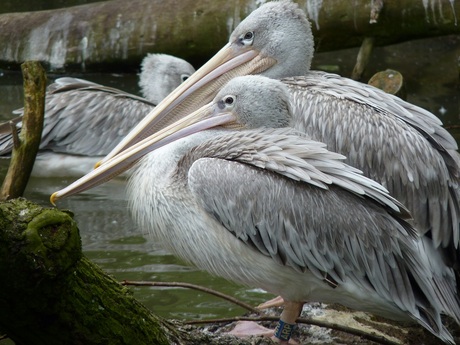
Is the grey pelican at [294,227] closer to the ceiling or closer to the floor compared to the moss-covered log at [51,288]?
closer to the floor

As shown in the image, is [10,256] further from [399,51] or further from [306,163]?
[399,51]

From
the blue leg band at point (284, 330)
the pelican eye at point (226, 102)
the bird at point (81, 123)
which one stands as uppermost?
the pelican eye at point (226, 102)

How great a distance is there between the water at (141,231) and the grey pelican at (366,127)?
40.0 inches

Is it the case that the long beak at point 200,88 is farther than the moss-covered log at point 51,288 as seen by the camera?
Yes

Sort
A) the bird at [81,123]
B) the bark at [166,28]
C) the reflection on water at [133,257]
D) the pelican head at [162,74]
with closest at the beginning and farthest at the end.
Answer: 1. the reflection on water at [133,257]
2. the bird at [81,123]
3. the pelican head at [162,74]
4. the bark at [166,28]

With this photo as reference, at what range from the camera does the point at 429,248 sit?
458 centimetres

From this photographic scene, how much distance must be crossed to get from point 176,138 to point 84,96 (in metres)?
3.27

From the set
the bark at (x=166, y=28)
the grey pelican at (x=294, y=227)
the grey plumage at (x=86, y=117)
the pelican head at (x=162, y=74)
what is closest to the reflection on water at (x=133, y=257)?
the grey plumage at (x=86, y=117)

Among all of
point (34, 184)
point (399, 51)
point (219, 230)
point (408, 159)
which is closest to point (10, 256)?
point (219, 230)

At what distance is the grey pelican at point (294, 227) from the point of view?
4039 mm

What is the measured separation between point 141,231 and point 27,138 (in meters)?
1.08

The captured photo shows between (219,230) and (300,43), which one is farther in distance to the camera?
(300,43)

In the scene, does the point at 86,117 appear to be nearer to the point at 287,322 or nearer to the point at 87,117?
the point at 87,117

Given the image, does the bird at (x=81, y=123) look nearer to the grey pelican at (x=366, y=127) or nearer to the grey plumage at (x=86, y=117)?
the grey plumage at (x=86, y=117)
